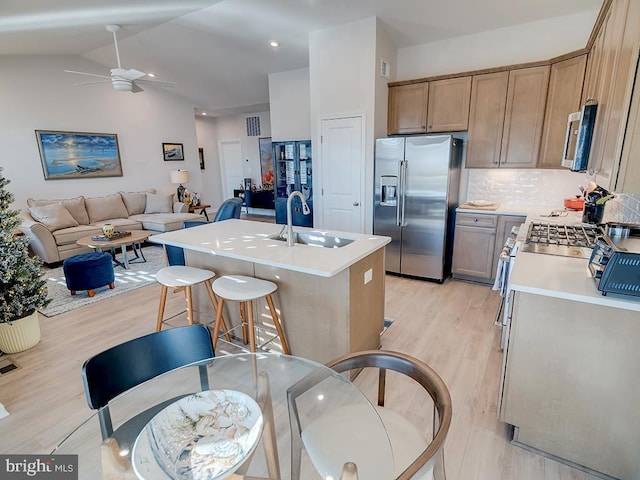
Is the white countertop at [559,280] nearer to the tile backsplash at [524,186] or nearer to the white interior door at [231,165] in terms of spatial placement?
the tile backsplash at [524,186]

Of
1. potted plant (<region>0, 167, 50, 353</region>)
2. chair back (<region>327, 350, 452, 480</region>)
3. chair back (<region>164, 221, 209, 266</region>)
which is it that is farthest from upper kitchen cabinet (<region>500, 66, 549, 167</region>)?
potted plant (<region>0, 167, 50, 353</region>)

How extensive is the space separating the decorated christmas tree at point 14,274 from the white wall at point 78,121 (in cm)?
358

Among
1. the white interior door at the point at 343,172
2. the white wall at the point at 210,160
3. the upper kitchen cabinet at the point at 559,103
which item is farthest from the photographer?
the white wall at the point at 210,160

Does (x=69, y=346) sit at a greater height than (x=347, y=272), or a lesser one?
lesser

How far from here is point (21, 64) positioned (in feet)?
16.8

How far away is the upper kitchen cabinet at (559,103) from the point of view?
10.2 feet

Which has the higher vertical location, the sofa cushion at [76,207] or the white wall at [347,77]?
the white wall at [347,77]

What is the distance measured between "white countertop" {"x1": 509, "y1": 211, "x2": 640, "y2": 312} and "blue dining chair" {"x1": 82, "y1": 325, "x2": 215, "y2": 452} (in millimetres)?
1542

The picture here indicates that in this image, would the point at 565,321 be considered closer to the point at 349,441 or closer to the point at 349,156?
the point at 349,441

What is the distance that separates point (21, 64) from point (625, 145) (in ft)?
24.4

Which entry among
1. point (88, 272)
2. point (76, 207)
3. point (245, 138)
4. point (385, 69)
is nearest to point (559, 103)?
point (385, 69)

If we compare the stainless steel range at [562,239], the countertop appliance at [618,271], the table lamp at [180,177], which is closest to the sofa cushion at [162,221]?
the table lamp at [180,177]

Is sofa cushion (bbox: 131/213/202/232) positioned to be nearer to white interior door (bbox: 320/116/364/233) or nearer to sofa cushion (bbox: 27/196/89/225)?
sofa cushion (bbox: 27/196/89/225)

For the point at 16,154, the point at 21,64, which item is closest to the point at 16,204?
the point at 16,154
